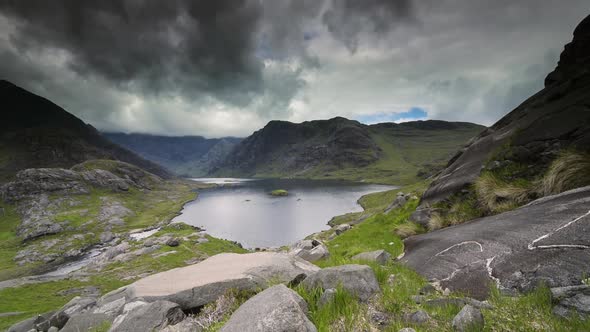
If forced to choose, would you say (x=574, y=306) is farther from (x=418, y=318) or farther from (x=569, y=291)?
(x=418, y=318)

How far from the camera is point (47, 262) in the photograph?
82.7 m

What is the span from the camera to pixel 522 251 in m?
6.54

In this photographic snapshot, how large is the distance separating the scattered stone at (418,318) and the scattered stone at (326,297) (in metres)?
1.57

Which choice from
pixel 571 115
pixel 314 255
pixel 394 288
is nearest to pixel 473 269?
pixel 394 288

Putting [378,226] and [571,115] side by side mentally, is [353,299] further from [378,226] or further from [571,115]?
[378,226]

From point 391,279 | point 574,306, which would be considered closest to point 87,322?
point 391,279

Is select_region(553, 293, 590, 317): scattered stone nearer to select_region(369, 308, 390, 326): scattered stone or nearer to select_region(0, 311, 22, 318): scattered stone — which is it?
select_region(369, 308, 390, 326): scattered stone

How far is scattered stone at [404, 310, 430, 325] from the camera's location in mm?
4848

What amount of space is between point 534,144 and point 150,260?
83869 mm

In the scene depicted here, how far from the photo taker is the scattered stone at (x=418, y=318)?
4.85 m

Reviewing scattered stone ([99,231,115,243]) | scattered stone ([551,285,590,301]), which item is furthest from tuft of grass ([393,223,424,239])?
scattered stone ([99,231,115,243])

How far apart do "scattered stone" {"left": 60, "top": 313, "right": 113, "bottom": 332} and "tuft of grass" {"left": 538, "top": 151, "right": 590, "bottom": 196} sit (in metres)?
18.0

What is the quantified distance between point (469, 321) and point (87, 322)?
13801 mm

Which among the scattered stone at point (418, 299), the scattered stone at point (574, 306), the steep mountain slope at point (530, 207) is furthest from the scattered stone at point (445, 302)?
the scattered stone at point (574, 306)
